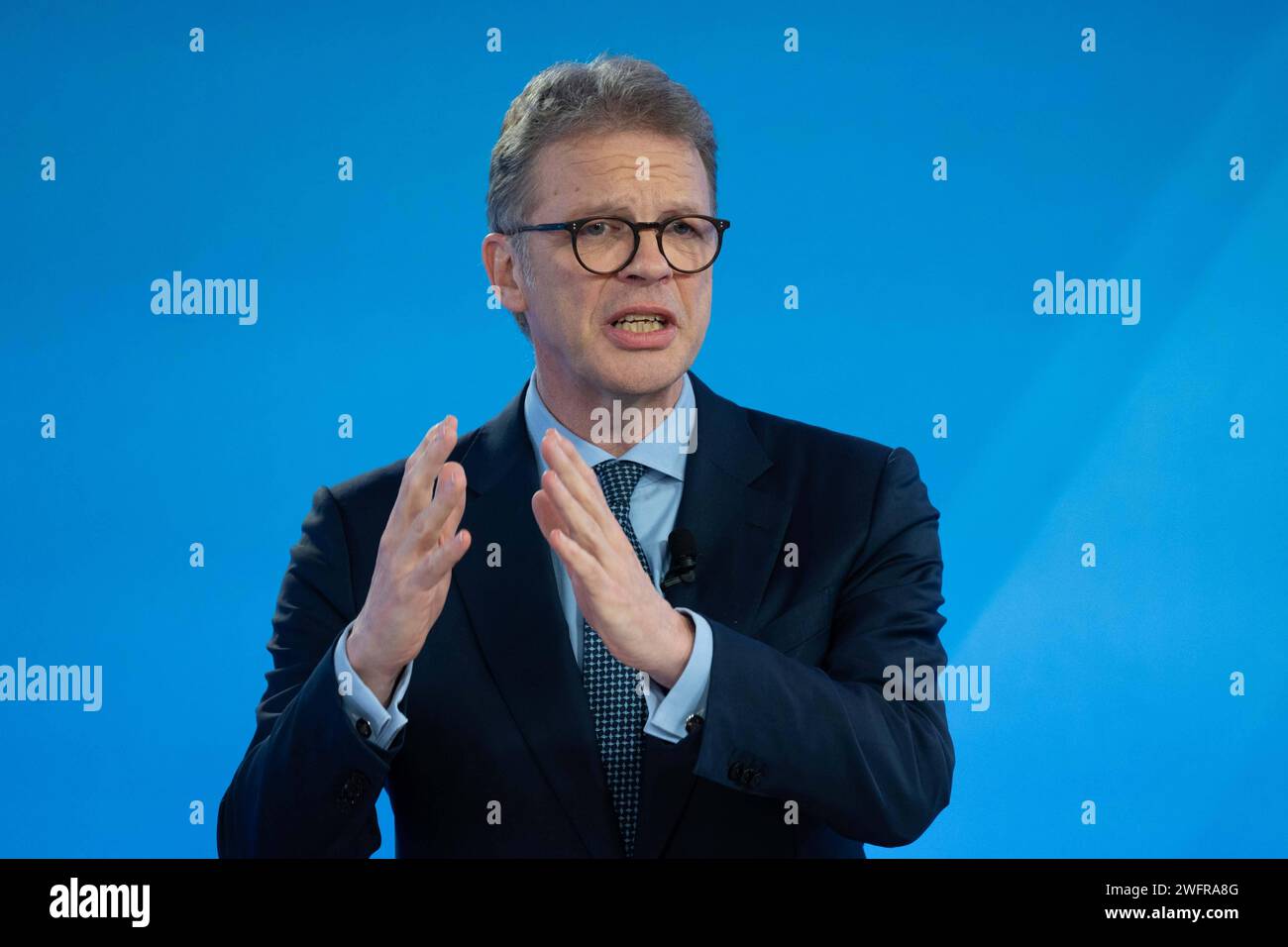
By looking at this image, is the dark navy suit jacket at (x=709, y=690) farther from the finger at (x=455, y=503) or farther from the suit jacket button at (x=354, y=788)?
the finger at (x=455, y=503)

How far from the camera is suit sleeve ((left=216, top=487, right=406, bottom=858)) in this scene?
2.29 metres

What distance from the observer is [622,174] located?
101 inches

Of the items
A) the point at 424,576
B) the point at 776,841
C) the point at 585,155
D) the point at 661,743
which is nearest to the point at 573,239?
the point at 585,155

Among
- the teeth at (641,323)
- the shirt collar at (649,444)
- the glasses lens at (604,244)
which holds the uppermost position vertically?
the glasses lens at (604,244)

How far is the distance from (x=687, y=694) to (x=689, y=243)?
0.84 m

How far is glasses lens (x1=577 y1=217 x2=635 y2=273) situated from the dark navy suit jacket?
35cm

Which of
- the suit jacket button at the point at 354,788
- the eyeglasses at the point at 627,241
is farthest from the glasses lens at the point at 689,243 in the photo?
the suit jacket button at the point at 354,788

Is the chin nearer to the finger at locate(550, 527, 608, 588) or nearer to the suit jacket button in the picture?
the finger at locate(550, 527, 608, 588)

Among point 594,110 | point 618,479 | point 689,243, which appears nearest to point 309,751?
point 618,479

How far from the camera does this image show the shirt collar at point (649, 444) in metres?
2.66

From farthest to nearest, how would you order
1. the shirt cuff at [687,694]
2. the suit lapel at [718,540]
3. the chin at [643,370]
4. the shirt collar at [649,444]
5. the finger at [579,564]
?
1. the shirt collar at [649,444]
2. the chin at [643,370]
3. the suit lapel at [718,540]
4. the shirt cuff at [687,694]
5. the finger at [579,564]

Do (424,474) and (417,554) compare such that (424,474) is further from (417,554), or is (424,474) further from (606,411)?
(606,411)

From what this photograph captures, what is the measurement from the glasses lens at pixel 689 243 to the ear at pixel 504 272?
32 centimetres

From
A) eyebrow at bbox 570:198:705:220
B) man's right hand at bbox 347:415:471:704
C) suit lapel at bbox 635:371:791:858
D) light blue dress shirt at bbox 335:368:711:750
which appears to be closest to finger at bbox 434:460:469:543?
man's right hand at bbox 347:415:471:704
